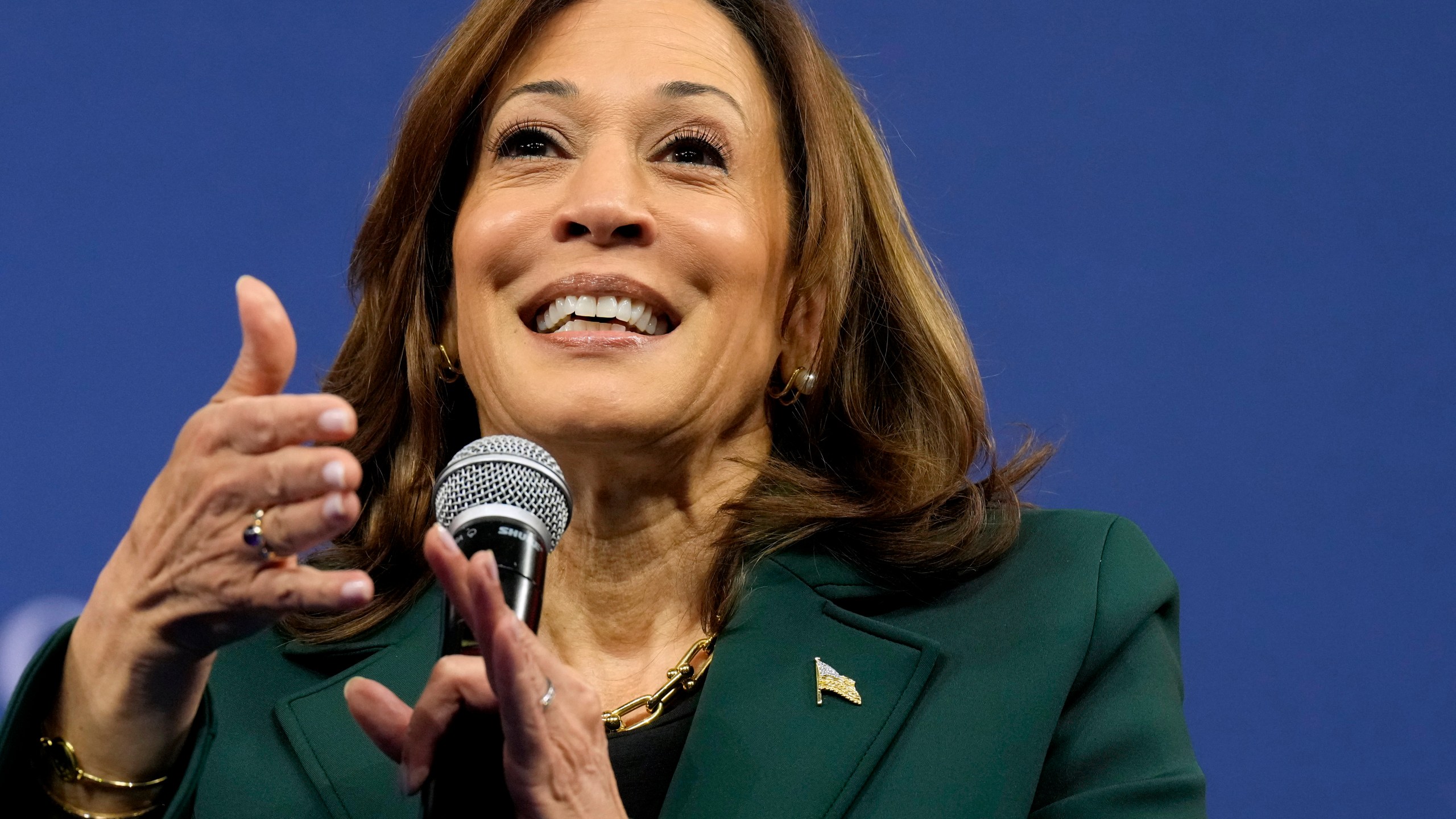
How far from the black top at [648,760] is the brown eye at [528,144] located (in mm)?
703

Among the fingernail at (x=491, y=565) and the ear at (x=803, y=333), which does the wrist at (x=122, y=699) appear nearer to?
the fingernail at (x=491, y=565)

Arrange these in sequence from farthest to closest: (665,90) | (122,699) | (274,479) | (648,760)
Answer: (665,90), (648,760), (122,699), (274,479)

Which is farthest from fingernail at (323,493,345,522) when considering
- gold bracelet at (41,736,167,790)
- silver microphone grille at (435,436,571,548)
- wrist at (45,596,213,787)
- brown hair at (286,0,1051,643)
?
brown hair at (286,0,1051,643)

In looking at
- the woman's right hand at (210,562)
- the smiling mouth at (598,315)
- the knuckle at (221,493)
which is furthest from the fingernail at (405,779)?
the smiling mouth at (598,315)

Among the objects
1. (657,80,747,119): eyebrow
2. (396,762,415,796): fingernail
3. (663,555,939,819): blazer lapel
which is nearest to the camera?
(396,762,415,796): fingernail

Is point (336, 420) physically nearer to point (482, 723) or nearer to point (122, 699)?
point (482, 723)

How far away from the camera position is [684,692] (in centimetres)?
177

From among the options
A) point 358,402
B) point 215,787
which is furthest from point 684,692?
point 358,402

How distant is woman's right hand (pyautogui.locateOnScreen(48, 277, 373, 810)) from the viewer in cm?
110

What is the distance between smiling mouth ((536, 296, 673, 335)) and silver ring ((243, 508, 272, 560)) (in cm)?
66

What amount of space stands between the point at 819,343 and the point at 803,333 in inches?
1.1

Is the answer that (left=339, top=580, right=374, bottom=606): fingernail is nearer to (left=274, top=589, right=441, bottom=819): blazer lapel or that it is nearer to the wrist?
the wrist

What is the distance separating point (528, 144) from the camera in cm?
193

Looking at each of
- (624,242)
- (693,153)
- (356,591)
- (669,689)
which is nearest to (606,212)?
(624,242)
